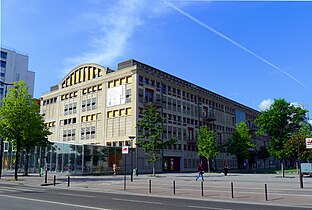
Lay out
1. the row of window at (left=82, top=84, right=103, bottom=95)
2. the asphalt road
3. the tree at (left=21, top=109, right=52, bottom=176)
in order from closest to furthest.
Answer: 1. the asphalt road
2. the tree at (left=21, top=109, right=52, bottom=176)
3. the row of window at (left=82, top=84, right=103, bottom=95)

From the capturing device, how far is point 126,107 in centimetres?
5262

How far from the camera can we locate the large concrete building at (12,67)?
94.4m

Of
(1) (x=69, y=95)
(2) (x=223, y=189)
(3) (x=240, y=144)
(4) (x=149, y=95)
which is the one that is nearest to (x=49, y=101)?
(1) (x=69, y=95)

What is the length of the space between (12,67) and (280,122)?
281 feet

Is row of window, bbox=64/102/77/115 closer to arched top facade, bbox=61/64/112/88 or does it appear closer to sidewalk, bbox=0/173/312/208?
arched top facade, bbox=61/64/112/88

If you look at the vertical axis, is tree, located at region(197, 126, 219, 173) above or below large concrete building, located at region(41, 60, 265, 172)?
below

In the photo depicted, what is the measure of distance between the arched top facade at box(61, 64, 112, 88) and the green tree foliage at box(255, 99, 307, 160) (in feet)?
104

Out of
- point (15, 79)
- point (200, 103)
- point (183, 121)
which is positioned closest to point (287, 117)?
point (183, 121)

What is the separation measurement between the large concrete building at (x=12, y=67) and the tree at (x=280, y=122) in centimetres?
8066

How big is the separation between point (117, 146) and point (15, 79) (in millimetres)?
63773

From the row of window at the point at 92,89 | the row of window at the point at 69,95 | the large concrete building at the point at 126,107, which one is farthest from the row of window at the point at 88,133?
the row of window at the point at 69,95

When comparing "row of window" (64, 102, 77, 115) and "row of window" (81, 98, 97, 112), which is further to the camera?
"row of window" (64, 102, 77, 115)

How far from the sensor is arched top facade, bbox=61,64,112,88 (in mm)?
59781

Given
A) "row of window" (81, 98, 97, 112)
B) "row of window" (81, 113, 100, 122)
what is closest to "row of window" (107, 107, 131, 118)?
"row of window" (81, 113, 100, 122)
